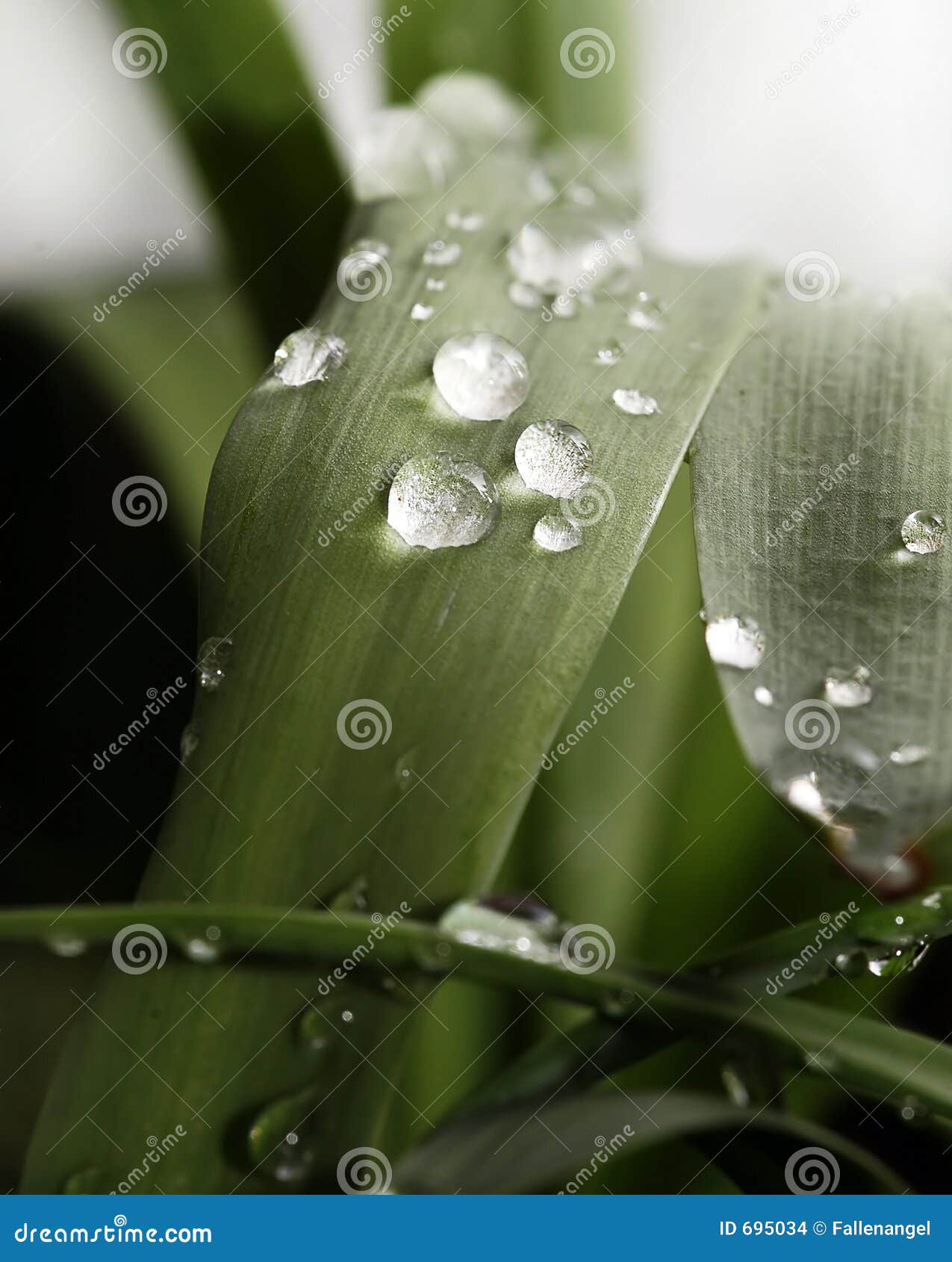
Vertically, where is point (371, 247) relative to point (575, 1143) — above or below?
above

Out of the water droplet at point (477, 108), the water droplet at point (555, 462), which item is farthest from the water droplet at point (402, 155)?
the water droplet at point (555, 462)

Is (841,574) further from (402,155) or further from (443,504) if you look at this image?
(402,155)

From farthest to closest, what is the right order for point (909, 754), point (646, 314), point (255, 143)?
point (255, 143)
point (646, 314)
point (909, 754)

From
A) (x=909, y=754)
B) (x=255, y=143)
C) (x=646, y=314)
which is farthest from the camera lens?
(x=255, y=143)

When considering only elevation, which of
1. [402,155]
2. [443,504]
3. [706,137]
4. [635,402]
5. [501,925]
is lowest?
[501,925]

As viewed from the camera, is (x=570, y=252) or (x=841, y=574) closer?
(x=841, y=574)

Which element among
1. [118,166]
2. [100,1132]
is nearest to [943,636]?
[100,1132]

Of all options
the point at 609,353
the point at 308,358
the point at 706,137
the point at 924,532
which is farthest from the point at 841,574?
the point at 706,137

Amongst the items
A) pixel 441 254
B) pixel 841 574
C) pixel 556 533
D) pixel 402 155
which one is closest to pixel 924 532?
pixel 841 574
